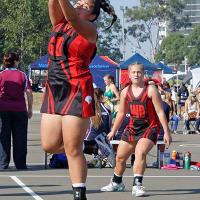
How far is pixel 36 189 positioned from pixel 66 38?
14.3 ft

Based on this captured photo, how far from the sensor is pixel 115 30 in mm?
152000

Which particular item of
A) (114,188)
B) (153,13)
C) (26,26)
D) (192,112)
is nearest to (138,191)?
(114,188)

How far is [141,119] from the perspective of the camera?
11.8m

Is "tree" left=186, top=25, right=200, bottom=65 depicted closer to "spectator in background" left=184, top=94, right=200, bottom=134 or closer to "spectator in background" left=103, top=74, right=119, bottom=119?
"spectator in background" left=184, top=94, right=200, bottom=134

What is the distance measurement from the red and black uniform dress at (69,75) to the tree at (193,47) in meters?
154

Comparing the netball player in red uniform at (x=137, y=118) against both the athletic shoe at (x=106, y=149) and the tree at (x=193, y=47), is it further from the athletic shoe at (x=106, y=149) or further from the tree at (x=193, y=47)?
the tree at (x=193, y=47)

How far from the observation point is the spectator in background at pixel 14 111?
15203 mm

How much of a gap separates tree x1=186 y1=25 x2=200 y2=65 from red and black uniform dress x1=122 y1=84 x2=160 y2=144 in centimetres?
15015

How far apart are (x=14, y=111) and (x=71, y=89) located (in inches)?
→ 282

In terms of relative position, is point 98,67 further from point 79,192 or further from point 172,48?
point 172,48

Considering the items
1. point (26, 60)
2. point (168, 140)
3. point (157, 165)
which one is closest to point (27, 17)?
point (26, 60)

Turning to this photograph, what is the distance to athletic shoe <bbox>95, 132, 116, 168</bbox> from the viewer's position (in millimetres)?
15320

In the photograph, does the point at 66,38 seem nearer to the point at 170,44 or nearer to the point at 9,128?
the point at 9,128

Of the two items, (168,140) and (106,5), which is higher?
(106,5)
